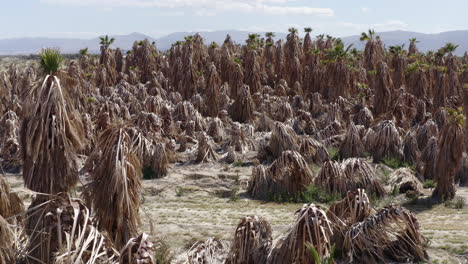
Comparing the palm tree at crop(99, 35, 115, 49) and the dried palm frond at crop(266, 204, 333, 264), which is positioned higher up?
the palm tree at crop(99, 35, 115, 49)

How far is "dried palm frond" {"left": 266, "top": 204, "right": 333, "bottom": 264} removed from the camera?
9227 mm

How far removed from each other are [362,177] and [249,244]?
374 inches

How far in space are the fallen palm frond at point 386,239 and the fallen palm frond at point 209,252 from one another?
292 centimetres

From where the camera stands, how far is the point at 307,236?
30.8ft

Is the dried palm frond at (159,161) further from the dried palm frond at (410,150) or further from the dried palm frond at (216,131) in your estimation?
the dried palm frond at (410,150)

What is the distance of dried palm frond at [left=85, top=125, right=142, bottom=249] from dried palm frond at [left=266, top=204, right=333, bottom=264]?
2.95m

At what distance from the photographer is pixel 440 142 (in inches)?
711

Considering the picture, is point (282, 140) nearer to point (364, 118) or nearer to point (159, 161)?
point (159, 161)

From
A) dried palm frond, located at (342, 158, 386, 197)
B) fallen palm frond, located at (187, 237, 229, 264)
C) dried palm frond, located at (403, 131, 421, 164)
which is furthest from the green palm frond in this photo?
dried palm frond, located at (403, 131, 421, 164)

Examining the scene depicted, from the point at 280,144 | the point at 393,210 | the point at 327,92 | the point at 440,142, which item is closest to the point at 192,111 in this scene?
the point at 280,144

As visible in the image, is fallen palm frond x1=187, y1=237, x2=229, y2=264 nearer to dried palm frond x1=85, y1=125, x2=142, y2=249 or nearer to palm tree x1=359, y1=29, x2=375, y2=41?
dried palm frond x1=85, y1=125, x2=142, y2=249

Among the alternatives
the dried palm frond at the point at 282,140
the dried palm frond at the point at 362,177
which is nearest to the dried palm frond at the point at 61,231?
the dried palm frond at the point at 362,177

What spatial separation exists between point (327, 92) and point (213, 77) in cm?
978

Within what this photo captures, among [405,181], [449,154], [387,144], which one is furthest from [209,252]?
[387,144]
